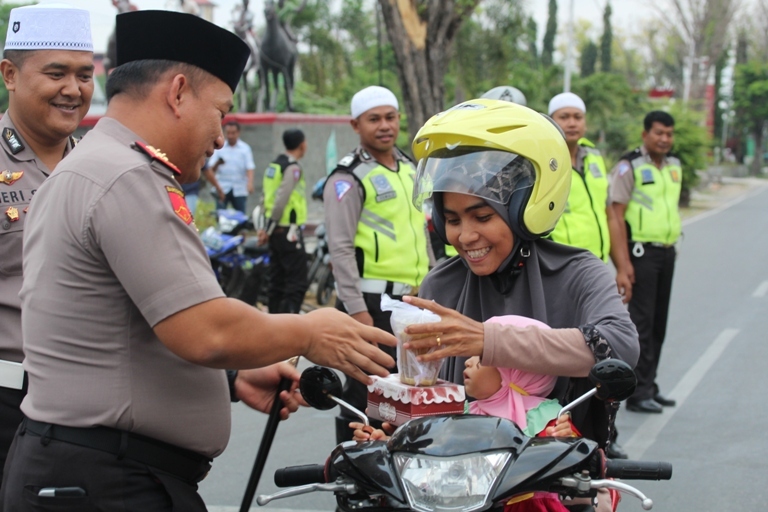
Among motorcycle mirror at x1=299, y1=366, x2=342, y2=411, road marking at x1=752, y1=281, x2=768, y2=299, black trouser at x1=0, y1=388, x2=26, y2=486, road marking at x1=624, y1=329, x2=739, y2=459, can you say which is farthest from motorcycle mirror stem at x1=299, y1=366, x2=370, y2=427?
road marking at x1=752, y1=281, x2=768, y2=299

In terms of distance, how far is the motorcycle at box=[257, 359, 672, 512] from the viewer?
2.00 metres

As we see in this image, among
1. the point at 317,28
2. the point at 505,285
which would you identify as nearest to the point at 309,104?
the point at 317,28

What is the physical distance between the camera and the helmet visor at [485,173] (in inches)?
108

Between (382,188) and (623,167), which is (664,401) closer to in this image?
(623,167)

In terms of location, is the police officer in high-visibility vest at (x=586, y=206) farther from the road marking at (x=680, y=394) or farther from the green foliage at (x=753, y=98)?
the green foliage at (x=753, y=98)

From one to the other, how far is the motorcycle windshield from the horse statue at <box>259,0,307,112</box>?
53.1 feet

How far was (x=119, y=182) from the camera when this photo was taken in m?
2.14

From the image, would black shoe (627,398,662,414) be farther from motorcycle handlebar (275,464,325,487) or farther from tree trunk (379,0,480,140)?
tree trunk (379,0,480,140)

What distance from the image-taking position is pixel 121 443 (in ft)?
7.41

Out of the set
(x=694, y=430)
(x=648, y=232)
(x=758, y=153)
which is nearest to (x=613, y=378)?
(x=694, y=430)

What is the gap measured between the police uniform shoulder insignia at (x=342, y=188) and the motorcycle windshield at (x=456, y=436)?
3.29 metres

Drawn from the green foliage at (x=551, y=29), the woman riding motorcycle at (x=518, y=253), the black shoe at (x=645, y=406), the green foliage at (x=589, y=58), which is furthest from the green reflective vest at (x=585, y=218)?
the green foliage at (x=551, y=29)

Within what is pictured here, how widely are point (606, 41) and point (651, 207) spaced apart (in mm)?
72323

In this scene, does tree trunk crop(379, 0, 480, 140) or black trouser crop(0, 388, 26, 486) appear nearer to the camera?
black trouser crop(0, 388, 26, 486)
